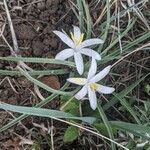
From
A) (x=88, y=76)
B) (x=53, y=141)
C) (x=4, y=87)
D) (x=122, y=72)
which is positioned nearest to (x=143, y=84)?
(x=122, y=72)

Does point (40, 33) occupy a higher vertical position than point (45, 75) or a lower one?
higher

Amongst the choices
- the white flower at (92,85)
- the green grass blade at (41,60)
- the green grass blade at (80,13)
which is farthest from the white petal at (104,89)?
the green grass blade at (80,13)

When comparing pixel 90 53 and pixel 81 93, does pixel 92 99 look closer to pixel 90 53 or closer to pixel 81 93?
pixel 81 93

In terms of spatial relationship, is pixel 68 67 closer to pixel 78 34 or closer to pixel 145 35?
pixel 78 34

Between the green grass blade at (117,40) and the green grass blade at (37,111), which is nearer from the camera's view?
the green grass blade at (37,111)

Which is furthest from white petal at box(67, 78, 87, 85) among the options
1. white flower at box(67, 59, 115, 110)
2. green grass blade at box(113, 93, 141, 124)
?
green grass blade at box(113, 93, 141, 124)

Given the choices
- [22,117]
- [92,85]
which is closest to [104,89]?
[92,85]

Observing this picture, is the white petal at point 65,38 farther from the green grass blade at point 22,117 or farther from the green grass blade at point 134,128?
the green grass blade at point 134,128
